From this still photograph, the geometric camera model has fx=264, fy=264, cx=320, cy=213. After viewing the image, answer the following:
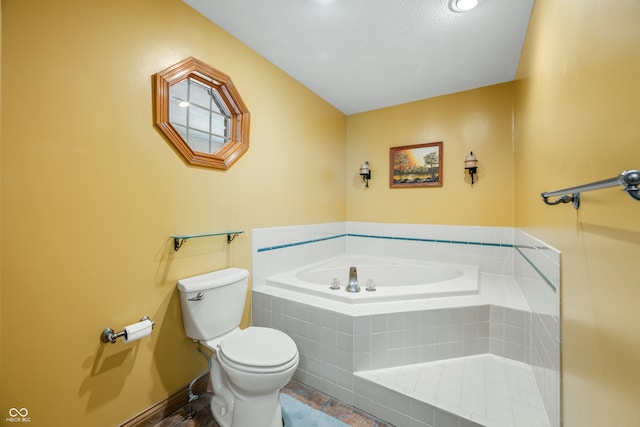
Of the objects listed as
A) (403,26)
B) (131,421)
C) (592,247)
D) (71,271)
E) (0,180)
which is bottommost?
(131,421)

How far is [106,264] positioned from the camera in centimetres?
131

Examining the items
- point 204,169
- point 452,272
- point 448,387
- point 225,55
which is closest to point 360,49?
point 225,55

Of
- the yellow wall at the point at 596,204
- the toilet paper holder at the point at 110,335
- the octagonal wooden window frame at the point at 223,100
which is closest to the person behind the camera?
the yellow wall at the point at 596,204

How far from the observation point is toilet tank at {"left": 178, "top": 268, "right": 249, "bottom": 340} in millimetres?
1529

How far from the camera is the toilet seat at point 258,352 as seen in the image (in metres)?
1.27

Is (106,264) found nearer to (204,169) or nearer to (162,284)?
(162,284)

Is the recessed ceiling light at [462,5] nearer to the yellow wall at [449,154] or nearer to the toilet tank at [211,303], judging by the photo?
the yellow wall at [449,154]

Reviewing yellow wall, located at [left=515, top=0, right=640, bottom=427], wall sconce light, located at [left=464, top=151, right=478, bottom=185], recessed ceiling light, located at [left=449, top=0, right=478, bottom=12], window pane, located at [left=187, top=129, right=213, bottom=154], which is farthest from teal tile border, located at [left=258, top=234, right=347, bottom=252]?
recessed ceiling light, located at [left=449, top=0, right=478, bottom=12]

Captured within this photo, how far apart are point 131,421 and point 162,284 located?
2.32 feet

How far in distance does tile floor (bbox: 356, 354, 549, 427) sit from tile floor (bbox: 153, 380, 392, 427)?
22 cm

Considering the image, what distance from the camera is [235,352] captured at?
1.35 m

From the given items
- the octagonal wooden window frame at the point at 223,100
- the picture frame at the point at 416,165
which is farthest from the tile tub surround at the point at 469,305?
the octagonal wooden window frame at the point at 223,100

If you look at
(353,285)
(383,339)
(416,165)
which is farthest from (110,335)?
(416,165)

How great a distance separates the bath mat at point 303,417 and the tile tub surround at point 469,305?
0.16 metres
